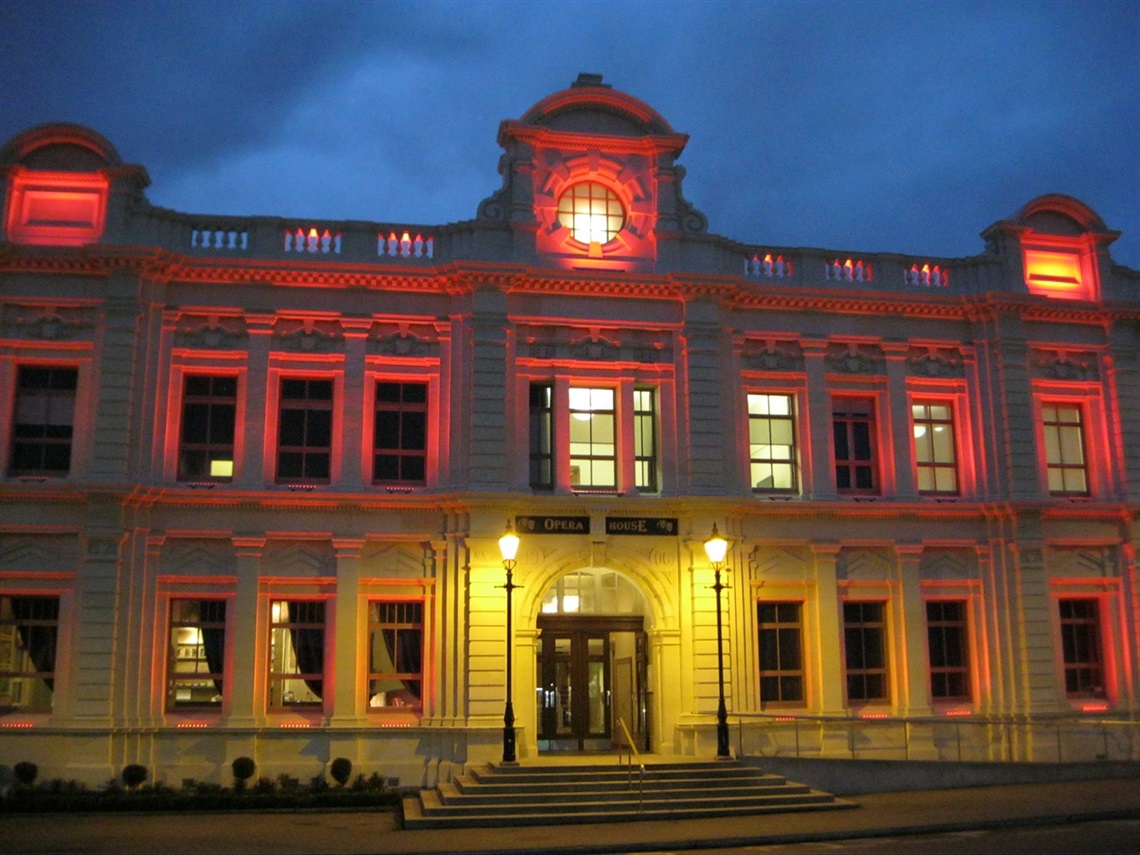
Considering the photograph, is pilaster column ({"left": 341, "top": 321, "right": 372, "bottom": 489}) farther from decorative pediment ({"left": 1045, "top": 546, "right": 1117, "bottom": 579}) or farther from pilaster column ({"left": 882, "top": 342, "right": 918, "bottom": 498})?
decorative pediment ({"left": 1045, "top": 546, "right": 1117, "bottom": 579})

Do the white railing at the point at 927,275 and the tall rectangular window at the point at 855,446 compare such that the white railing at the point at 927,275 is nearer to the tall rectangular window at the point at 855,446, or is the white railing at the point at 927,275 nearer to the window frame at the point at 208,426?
the tall rectangular window at the point at 855,446

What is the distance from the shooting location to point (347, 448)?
23.2m

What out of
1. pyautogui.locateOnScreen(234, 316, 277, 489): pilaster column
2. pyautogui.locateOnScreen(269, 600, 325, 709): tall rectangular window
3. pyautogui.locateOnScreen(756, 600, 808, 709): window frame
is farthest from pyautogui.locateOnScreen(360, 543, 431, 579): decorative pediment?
pyautogui.locateOnScreen(756, 600, 808, 709): window frame

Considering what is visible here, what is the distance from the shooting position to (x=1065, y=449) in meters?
26.7

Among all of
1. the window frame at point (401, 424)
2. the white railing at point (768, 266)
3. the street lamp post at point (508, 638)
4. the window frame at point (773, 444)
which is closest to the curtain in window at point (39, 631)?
the window frame at point (401, 424)

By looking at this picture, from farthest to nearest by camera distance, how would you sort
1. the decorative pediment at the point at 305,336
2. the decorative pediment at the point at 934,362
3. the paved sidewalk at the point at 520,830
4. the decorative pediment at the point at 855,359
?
the decorative pediment at the point at 934,362 < the decorative pediment at the point at 855,359 < the decorative pediment at the point at 305,336 < the paved sidewalk at the point at 520,830

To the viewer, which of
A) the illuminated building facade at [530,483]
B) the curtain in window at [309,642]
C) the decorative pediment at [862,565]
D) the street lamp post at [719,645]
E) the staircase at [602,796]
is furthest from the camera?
the decorative pediment at [862,565]

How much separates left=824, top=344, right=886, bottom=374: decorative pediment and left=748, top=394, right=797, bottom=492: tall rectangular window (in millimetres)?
1496

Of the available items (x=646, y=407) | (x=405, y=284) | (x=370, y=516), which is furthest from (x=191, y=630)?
(x=646, y=407)

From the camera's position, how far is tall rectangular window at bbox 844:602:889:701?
2436cm

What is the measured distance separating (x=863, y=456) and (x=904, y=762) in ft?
23.8

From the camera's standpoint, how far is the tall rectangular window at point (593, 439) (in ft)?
79.3

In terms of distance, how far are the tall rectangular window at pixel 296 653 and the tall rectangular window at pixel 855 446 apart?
39.6 ft

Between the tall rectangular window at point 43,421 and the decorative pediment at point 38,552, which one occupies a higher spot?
the tall rectangular window at point 43,421
